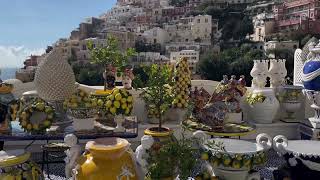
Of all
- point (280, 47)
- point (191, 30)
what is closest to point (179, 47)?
point (191, 30)

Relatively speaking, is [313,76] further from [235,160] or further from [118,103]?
[118,103]

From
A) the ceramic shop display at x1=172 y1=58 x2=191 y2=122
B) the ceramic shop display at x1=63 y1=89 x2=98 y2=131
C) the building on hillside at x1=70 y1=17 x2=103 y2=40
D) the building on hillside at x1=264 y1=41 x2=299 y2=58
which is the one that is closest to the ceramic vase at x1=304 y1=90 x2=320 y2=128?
the ceramic shop display at x1=172 y1=58 x2=191 y2=122

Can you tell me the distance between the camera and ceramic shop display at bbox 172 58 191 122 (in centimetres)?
681

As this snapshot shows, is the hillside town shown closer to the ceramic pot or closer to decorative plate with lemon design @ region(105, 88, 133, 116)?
the ceramic pot

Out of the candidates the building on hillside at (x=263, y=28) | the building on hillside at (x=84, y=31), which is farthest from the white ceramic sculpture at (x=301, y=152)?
the building on hillside at (x=84, y=31)

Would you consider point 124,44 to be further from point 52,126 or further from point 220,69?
point 52,126

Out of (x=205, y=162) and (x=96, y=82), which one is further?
(x=96, y=82)

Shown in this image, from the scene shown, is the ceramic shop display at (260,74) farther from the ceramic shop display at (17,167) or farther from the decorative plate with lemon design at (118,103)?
the ceramic shop display at (17,167)

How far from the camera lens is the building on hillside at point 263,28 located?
50094mm

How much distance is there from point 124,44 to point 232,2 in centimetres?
2325

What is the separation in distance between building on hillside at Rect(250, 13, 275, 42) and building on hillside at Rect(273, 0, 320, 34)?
88 cm

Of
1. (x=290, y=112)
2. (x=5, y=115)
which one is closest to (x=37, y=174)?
(x=5, y=115)

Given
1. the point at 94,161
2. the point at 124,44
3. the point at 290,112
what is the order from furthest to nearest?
the point at 124,44
the point at 290,112
the point at 94,161

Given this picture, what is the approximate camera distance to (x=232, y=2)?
213ft
